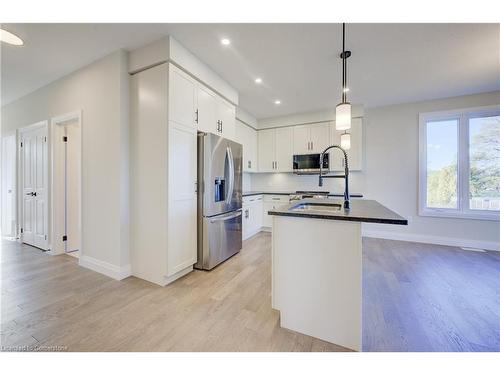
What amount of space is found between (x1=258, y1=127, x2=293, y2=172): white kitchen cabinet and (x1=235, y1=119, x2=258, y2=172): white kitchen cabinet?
19cm

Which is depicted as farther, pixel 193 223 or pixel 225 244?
pixel 225 244

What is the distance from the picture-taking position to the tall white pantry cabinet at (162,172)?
2264 mm

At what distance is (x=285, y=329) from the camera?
156cm

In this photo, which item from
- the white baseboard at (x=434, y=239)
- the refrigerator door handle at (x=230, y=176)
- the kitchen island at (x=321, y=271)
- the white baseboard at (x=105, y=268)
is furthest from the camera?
the white baseboard at (x=434, y=239)

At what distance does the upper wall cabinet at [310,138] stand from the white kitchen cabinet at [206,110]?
2418 mm

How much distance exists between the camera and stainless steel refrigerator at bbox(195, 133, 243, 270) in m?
2.66

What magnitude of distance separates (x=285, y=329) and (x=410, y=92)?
435cm

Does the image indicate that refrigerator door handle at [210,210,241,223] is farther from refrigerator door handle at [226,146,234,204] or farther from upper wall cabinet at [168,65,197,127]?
upper wall cabinet at [168,65,197,127]

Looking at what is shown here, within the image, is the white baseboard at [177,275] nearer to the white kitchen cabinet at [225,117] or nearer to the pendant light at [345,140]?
the white kitchen cabinet at [225,117]

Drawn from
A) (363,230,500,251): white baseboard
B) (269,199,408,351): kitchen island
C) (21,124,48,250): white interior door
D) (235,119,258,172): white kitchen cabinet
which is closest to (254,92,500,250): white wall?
(363,230,500,251): white baseboard

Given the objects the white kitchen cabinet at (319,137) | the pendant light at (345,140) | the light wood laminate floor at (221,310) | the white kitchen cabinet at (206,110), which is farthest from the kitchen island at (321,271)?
the white kitchen cabinet at (319,137)
